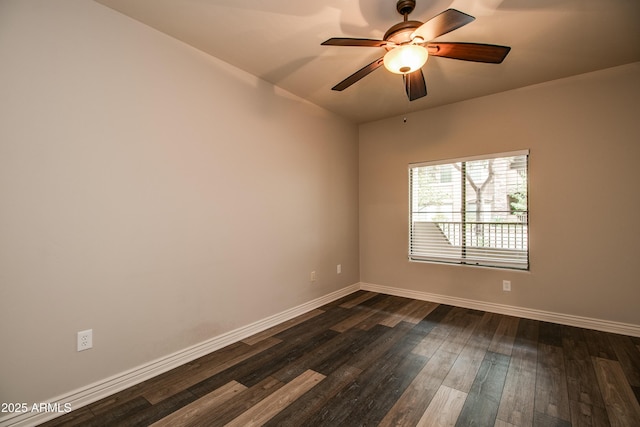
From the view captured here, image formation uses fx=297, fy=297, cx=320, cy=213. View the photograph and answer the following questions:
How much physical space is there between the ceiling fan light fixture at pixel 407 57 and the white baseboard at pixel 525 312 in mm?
2934

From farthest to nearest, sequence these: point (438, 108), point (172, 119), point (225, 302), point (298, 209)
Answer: point (438, 108)
point (298, 209)
point (225, 302)
point (172, 119)

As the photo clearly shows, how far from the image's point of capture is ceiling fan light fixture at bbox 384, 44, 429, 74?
183cm

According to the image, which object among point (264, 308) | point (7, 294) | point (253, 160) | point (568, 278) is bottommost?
point (264, 308)

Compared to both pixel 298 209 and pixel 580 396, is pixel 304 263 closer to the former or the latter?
pixel 298 209

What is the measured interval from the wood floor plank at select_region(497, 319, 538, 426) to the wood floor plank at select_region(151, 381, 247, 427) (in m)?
1.66

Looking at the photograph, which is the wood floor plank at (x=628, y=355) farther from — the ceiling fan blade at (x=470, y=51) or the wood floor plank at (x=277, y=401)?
the ceiling fan blade at (x=470, y=51)

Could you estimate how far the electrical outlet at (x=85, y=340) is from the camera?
186cm

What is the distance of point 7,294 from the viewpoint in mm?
1620

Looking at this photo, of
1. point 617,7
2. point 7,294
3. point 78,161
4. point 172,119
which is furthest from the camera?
point 172,119

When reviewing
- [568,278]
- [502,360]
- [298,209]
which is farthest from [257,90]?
[568,278]

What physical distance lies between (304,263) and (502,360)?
213 centimetres

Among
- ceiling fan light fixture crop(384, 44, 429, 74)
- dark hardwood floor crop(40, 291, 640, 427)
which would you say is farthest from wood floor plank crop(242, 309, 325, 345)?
ceiling fan light fixture crop(384, 44, 429, 74)

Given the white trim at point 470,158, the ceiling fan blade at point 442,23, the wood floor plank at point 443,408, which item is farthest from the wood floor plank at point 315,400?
the white trim at point 470,158

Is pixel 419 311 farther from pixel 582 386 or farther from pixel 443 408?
pixel 443 408
